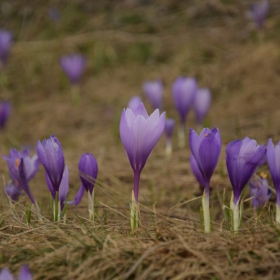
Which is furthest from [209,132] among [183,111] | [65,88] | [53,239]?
[65,88]

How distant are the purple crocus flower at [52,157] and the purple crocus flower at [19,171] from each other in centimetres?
23

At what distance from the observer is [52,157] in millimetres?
2006

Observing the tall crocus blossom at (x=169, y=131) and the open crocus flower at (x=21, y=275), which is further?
the tall crocus blossom at (x=169, y=131)

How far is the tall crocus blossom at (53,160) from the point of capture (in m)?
1.99

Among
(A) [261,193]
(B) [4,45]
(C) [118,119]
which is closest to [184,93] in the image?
(C) [118,119]

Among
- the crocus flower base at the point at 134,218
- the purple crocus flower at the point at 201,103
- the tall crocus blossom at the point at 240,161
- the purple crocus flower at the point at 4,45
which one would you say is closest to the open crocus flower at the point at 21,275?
the crocus flower base at the point at 134,218

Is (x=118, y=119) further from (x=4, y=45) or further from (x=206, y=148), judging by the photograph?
(x=206, y=148)

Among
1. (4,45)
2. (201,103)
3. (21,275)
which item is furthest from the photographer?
(4,45)

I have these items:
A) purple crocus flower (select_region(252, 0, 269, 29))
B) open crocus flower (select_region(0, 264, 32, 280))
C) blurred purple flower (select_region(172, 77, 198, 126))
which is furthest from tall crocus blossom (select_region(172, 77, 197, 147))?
open crocus flower (select_region(0, 264, 32, 280))

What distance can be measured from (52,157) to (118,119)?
2.28 metres

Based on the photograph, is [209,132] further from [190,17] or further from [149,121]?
[190,17]

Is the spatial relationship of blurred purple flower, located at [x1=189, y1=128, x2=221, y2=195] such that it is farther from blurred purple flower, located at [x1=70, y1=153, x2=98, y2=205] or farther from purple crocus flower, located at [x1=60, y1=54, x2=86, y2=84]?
purple crocus flower, located at [x1=60, y1=54, x2=86, y2=84]

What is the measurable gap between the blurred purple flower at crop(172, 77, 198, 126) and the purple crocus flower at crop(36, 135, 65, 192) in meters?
1.76

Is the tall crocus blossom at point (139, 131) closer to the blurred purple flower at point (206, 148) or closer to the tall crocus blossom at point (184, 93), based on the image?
the blurred purple flower at point (206, 148)
